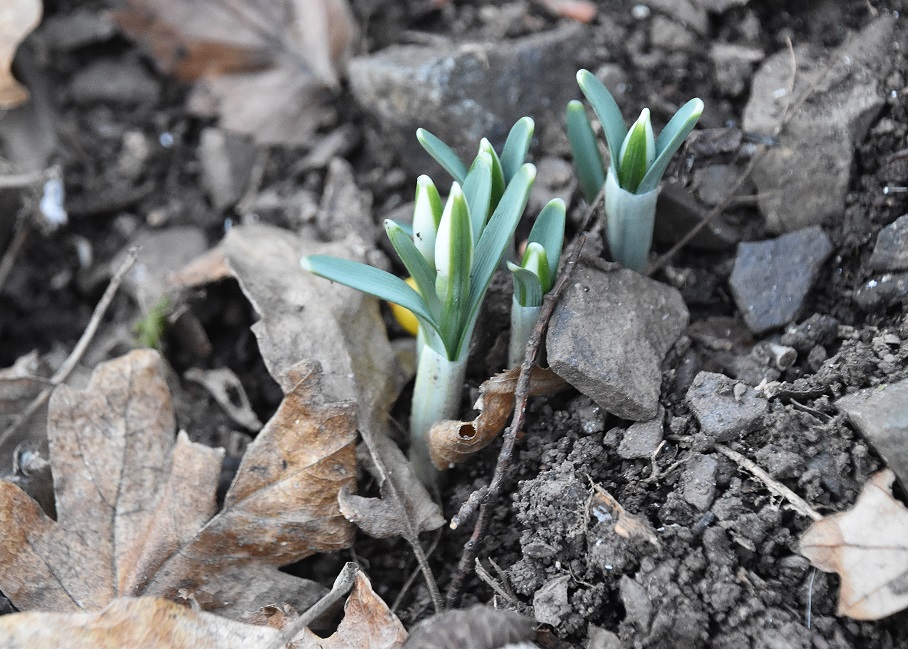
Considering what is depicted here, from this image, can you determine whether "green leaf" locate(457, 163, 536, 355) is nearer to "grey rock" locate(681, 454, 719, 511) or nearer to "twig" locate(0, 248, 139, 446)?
"grey rock" locate(681, 454, 719, 511)

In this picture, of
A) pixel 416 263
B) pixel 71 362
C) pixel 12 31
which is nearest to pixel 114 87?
pixel 12 31

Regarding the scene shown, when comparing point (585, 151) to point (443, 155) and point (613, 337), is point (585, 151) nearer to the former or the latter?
point (443, 155)

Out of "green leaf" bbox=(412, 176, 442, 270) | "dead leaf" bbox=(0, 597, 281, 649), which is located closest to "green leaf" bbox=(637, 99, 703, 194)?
"green leaf" bbox=(412, 176, 442, 270)

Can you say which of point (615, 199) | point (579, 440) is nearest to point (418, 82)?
point (615, 199)

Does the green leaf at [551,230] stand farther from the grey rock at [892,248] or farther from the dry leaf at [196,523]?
the grey rock at [892,248]

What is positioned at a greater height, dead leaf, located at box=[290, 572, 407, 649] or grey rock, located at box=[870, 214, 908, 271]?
grey rock, located at box=[870, 214, 908, 271]

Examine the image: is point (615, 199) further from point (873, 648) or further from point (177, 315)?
point (177, 315)
